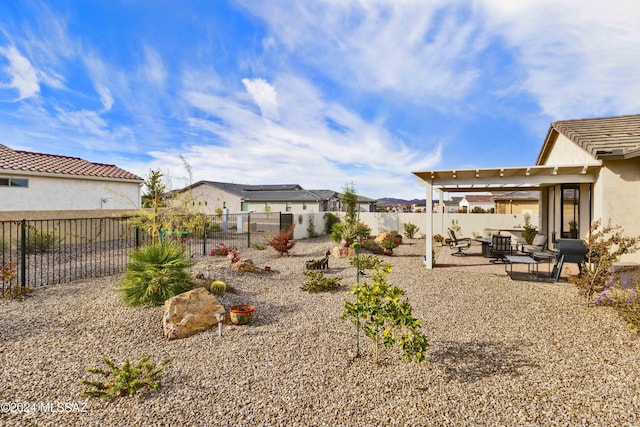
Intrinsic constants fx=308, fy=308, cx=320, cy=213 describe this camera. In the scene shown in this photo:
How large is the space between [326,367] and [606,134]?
33.6ft

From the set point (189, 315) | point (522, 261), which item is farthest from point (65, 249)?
point (522, 261)

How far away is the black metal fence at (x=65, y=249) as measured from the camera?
776 cm

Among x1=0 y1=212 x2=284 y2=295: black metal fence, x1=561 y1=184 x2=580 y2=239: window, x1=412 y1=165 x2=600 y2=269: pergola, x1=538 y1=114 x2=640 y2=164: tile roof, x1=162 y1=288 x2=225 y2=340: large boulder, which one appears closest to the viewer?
x1=162 y1=288 x2=225 y2=340: large boulder

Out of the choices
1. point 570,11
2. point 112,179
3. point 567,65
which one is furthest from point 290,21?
point 112,179

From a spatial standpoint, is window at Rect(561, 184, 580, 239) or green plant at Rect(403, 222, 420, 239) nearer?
window at Rect(561, 184, 580, 239)

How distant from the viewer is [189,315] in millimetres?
4852

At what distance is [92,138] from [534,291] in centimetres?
1774

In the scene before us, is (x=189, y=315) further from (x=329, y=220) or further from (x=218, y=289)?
(x=329, y=220)

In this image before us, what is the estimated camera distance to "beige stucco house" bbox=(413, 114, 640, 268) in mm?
7414

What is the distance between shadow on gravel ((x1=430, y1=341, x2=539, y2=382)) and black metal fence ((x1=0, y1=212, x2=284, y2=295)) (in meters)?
6.53

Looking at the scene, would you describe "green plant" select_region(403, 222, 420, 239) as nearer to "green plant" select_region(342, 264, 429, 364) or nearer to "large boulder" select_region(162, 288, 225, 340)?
"large boulder" select_region(162, 288, 225, 340)

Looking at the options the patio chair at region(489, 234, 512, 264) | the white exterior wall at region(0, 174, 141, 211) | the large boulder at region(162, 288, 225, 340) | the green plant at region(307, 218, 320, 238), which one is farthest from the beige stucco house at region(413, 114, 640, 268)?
the white exterior wall at region(0, 174, 141, 211)

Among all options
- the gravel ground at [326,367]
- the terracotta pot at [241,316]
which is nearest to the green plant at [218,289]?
the gravel ground at [326,367]

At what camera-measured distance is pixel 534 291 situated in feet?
22.9
